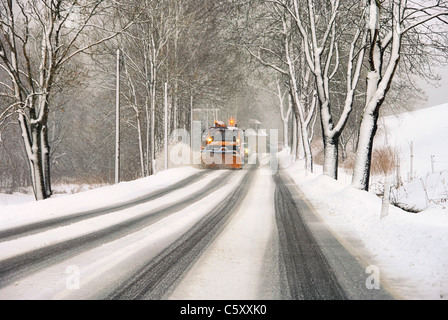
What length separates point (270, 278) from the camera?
447 cm

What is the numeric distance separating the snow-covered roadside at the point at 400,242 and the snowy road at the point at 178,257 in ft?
1.27

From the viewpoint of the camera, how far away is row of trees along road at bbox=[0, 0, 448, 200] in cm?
1212

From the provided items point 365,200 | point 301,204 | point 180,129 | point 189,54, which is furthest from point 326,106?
point 180,129

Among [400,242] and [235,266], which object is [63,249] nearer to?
[235,266]

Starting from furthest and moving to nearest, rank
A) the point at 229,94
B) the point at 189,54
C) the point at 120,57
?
the point at 229,94, the point at 189,54, the point at 120,57

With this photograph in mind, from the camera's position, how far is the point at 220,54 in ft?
102

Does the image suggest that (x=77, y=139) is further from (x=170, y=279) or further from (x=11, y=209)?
(x=170, y=279)

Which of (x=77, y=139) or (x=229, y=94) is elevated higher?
(x=229, y=94)

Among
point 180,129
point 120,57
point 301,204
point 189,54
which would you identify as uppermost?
point 189,54

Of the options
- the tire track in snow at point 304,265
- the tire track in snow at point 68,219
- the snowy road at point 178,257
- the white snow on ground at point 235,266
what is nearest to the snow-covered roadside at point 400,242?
the snowy road at point 178,257

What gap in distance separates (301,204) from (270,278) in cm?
640

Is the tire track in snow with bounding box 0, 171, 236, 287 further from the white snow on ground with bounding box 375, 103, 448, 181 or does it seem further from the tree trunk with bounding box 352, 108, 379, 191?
the white snow on ground with bounding box 375, 103, 448, 181

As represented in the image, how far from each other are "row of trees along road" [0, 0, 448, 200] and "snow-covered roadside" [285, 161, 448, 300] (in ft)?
11.7

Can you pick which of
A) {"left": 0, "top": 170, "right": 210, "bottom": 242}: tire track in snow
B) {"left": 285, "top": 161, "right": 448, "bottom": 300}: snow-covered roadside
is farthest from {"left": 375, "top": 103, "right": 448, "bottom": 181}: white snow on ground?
{"left": 0, "top": 170, "right": 210, "bottom": 242}: tire track in snow
